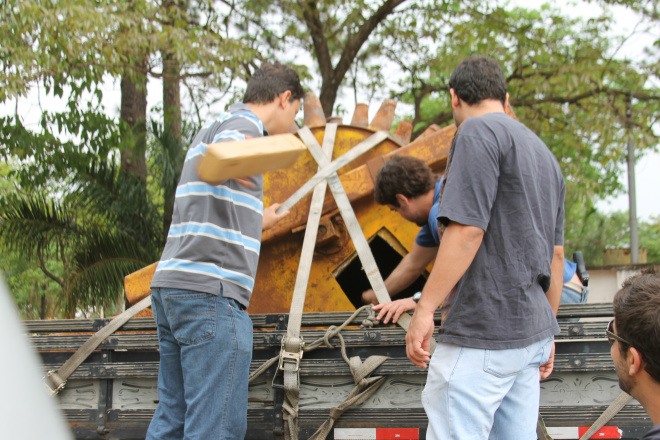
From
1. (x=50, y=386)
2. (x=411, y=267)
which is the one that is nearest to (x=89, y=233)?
(x=50, y=386)

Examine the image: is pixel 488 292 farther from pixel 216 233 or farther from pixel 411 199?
pixel 411 199

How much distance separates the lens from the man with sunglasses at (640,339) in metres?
1.48

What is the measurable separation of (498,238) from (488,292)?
0.19 meters

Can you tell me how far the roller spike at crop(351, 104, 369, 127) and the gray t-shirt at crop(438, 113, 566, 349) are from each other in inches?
63.1

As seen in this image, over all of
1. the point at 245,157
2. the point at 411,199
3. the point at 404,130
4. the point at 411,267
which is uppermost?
the point at 404,130

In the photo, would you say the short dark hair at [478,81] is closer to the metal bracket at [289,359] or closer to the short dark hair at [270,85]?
the short dark hair at [270,85]

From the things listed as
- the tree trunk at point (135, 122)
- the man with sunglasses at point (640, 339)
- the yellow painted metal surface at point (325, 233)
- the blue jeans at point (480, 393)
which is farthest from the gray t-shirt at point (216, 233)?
the tree trunk at point (135, 122)

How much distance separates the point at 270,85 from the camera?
2.55 metres

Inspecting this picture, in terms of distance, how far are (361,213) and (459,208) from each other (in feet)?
4.74

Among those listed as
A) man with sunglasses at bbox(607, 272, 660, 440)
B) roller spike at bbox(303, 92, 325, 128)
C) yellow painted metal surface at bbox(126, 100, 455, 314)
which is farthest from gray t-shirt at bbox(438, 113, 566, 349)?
roller spike at bbox(303, 92, 325, 128)

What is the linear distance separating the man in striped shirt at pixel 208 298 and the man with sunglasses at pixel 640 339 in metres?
1.28

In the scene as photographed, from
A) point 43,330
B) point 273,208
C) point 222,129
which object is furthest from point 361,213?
point 43,330

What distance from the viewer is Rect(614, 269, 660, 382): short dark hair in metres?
1.48

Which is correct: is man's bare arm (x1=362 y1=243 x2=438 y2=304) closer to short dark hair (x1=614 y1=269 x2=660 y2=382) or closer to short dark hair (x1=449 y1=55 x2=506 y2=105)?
short dark hair (x1=449 y1=55 x2=506 y2=105)
